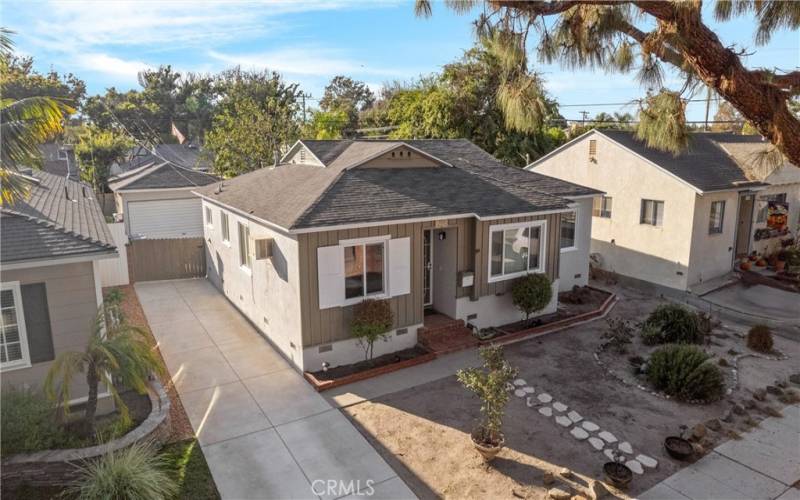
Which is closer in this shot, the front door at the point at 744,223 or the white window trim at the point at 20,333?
the white window trim at the point at 20,333

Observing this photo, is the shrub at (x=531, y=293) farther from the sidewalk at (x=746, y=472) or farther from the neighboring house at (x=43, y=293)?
the neighboring house at (x=43, y=293)

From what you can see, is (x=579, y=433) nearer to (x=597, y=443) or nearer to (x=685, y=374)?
(x=597, y=443)

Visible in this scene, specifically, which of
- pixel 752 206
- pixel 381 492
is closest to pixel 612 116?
pixel 752 206

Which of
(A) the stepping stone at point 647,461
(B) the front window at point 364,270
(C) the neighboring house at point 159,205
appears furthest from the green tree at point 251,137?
(A) the stepping stone at point 647,461

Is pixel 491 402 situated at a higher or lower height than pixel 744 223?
lower

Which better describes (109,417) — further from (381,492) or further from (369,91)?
(369,91)

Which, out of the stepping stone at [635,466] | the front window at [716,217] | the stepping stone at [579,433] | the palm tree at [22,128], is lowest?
the stepping stone at [635,466]

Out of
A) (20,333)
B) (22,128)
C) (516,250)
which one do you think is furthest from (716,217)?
(20,333)
